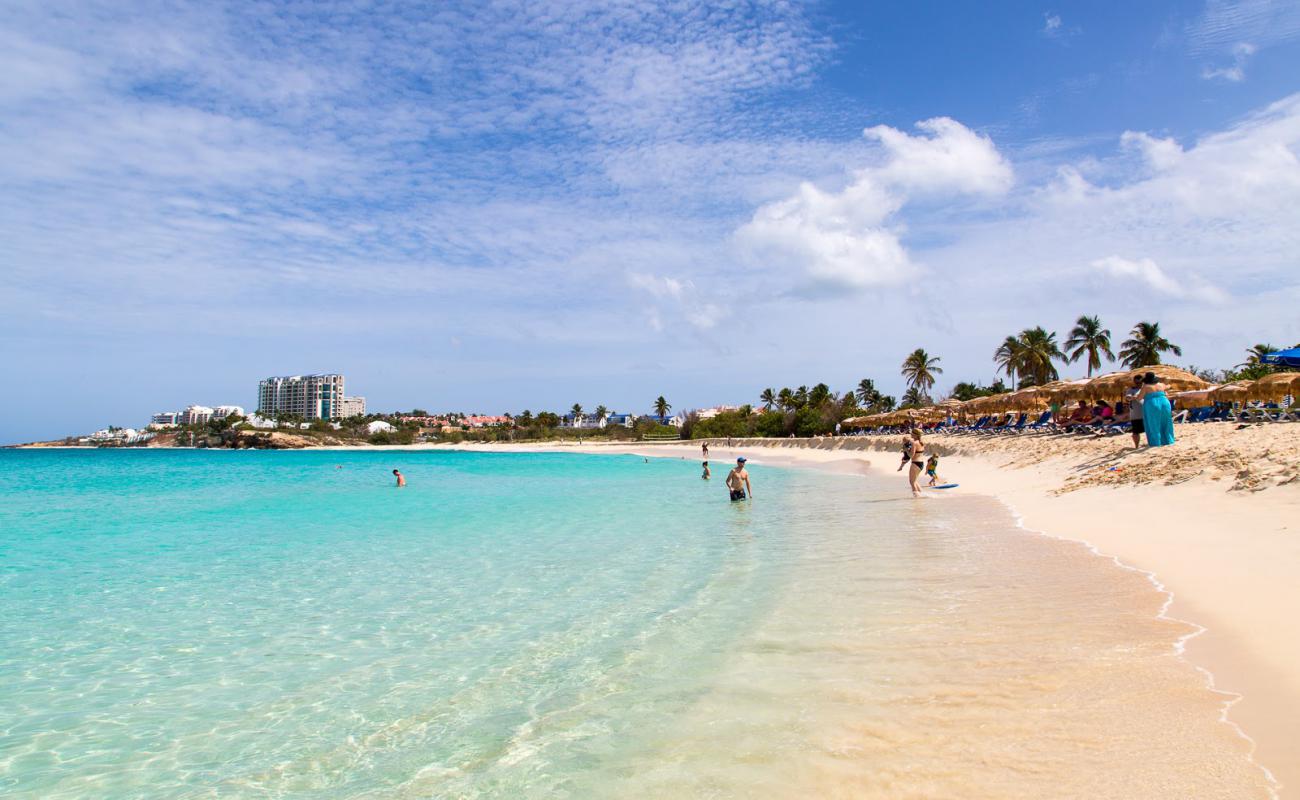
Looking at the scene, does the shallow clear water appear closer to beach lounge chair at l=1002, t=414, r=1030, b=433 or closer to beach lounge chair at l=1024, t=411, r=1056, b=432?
beach lounge chair at l=1024, t=411, r=1056, b=432

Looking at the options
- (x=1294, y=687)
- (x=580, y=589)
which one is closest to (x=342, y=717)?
(x=580, y=589)

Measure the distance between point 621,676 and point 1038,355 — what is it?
65.4 metres

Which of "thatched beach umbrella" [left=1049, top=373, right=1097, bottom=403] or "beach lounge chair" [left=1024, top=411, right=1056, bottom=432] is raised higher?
"thatched beach umbrella" [left=1049, top=373, right=1097, bottom=403]

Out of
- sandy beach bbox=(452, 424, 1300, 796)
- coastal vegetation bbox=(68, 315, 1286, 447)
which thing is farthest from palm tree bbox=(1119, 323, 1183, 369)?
sandy beach bbox=(452, 424, 1300, 796)

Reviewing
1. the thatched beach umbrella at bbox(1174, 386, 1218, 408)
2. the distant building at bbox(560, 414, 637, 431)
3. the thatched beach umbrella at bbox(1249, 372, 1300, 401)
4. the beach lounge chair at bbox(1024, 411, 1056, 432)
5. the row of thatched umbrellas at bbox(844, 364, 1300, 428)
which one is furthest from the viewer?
the distant building at bbox(560, 414, 637, 431)

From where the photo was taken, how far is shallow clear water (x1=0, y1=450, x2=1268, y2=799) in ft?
12.6

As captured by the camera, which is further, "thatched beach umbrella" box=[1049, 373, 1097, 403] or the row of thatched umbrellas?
"thatched beach umbrella" box=[1049, 373, 1097, 403]

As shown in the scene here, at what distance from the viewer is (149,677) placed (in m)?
6.11

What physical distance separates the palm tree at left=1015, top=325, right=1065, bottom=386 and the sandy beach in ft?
146

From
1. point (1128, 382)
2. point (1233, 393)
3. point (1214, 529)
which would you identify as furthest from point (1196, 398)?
point (1214, 529)

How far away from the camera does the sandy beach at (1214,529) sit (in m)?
4.27

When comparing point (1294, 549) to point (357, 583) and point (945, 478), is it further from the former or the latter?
point (945, 478)

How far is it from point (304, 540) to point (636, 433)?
10380 centimetres

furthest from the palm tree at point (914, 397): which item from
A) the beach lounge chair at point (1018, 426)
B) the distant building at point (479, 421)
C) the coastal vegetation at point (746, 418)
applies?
the distant building at point (479, 421)
